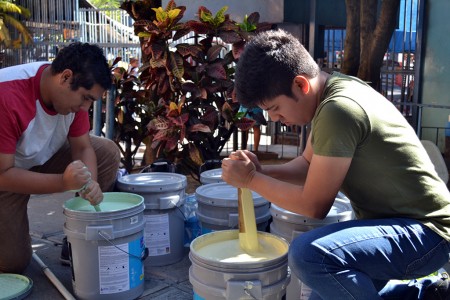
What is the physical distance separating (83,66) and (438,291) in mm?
2029

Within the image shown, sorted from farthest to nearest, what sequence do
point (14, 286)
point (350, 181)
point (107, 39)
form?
point (107, 39), point (14, 286), point (350, 181)

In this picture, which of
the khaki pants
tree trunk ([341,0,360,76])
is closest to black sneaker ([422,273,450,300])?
the khaki pants

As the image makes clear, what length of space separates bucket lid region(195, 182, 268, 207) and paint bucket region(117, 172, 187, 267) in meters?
0.16

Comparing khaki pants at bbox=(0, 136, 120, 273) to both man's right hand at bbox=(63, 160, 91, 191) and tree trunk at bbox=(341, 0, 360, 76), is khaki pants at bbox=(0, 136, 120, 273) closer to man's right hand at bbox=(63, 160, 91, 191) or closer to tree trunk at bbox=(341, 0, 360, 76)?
man's right hand at bbox=(63, 160, 91, 191)

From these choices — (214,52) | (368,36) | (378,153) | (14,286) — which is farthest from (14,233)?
(368,36)

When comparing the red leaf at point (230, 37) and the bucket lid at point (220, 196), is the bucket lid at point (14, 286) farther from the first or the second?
the red leaf at point (230, 37)

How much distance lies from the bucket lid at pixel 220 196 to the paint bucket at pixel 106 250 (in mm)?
381

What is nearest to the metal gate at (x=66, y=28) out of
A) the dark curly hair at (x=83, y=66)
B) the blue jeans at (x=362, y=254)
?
the dark curly hair at (x=83, y=66)

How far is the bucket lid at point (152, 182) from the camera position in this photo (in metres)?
3.30

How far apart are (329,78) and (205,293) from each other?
1.01m

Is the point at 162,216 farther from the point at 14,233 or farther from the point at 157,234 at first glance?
the point at 14,233

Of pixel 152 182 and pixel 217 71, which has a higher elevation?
pixel 217 71

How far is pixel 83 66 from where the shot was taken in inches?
116

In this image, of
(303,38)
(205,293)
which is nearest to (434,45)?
(303,38)
